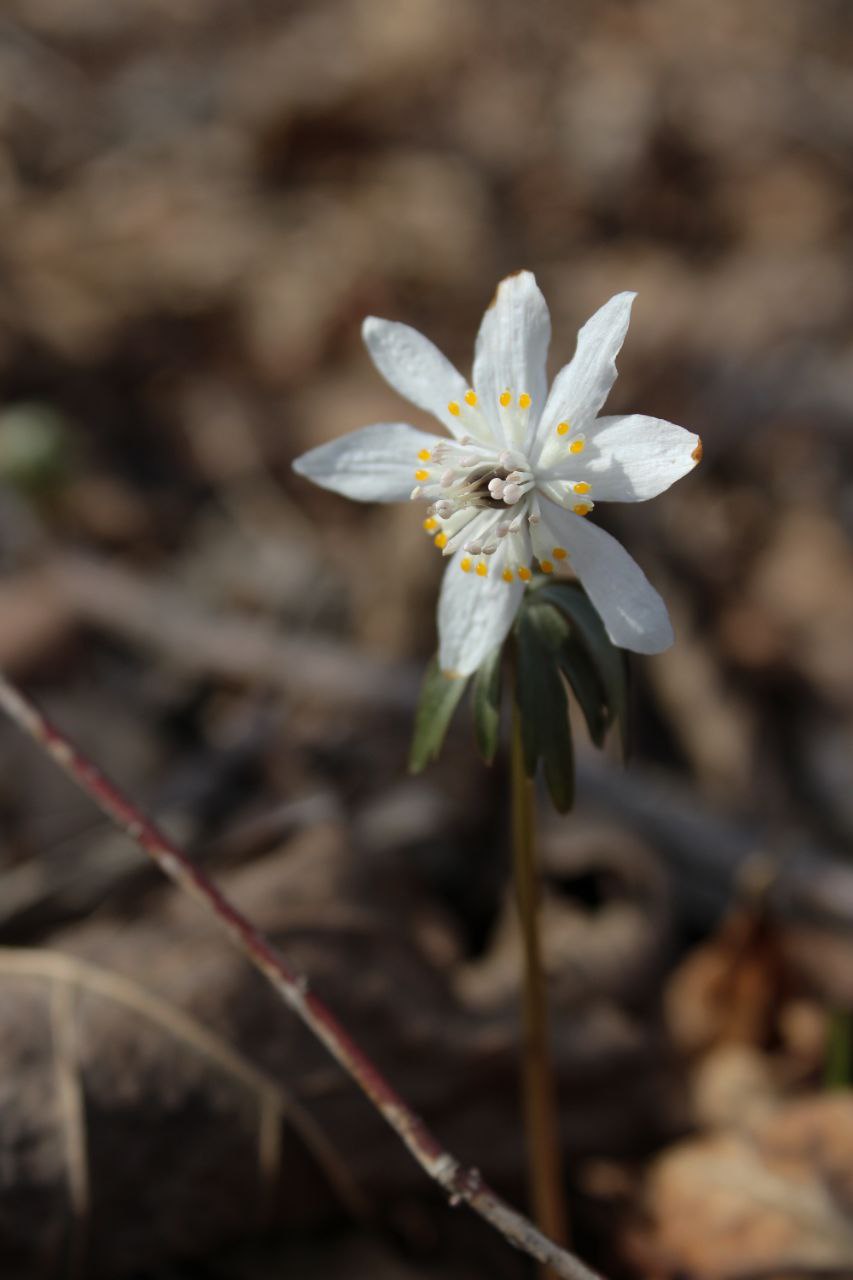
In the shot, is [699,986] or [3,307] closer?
[699,986]

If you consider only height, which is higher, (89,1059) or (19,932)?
(19,932)

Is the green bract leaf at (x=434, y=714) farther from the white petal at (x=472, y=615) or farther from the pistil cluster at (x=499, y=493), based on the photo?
the pistil cluster at (x=499, y=493)

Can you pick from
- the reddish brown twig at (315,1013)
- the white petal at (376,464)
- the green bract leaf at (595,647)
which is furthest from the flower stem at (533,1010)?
the white petal at (376,464)

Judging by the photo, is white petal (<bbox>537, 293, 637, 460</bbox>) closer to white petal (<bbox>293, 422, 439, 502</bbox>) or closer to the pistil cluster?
the pistil cluster

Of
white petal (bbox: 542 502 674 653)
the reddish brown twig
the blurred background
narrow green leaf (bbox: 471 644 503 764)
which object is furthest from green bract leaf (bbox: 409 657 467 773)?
the blurred background

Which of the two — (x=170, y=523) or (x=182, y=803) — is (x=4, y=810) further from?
(x=170, y=523)

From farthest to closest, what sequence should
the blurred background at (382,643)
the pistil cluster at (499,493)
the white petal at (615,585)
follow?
the blurred background at (382,643)
the pistil cluster at (499,493)
the white petal at (615,585)

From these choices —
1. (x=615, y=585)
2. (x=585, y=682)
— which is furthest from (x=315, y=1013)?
(x=615, y=585)

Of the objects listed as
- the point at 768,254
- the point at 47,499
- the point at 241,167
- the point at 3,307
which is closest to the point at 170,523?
the point at 47,499
